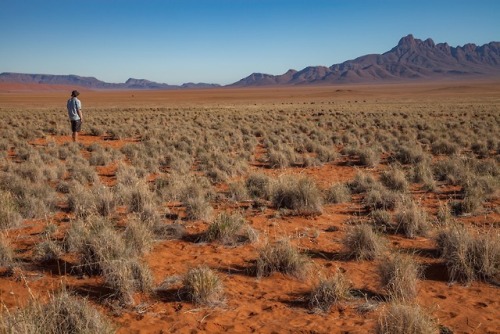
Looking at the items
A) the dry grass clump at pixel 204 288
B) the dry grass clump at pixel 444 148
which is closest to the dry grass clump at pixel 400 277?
the dry grass clump at pixel 204 288

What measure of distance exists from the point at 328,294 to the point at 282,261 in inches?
42.0

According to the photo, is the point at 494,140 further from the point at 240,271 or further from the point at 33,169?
the point at 33,169

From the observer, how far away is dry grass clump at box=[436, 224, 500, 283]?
555 centimetres

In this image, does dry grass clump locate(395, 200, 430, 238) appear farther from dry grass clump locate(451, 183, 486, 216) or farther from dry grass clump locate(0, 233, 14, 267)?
dry grass clump locate(0, 233, 14, 267)

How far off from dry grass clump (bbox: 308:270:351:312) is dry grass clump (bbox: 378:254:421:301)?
56cm

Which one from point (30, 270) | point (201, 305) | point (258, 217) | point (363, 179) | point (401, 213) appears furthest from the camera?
point (363, 179)

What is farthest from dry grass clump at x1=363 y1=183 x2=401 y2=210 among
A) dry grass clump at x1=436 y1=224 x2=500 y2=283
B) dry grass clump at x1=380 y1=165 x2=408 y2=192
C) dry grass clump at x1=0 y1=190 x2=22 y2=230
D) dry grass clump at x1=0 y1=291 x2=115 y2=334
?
dry grass clump at x1=0 y1=190 x2=22 y2=230

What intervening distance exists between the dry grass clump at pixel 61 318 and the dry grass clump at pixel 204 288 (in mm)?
1189

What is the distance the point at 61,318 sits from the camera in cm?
391

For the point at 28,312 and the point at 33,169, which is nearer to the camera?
the point at 28,312

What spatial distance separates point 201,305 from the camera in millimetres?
4914

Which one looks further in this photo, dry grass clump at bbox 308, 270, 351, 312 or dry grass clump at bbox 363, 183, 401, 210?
dry grass clump at bbox 363, 183, 401, 210

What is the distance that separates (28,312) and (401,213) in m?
6.52

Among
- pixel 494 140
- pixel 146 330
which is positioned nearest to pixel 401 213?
pixel 146 330
